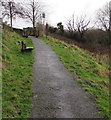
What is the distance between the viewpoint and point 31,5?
29125mm

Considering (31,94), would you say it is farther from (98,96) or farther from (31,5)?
(31,5)

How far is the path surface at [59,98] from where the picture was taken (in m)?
4.25

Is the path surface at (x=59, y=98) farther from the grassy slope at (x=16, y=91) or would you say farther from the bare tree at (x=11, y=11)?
the bare tree at (x=11, y=11)

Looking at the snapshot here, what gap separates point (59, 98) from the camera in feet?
16.6

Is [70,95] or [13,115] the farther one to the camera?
[70,95]

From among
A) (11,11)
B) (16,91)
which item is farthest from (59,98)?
(11,11)

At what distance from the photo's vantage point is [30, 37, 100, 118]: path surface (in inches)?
167

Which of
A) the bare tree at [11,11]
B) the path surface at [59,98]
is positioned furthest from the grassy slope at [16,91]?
the bare tree at [11,11]

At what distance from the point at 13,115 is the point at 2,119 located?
28 cm

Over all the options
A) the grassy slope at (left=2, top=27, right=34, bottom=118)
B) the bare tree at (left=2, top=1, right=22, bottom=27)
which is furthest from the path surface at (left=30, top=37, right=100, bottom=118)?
the bare tree at (left=2, top=1, right=22, bottom=27)

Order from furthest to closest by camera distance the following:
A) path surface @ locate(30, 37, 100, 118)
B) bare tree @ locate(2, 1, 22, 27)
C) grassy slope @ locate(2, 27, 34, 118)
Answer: bare tree @ locate(2, 1, 22, 27)
path surface @ locate(30, 37, 100, 118)
grassy slope @ locate(2, 27, 34, 118)

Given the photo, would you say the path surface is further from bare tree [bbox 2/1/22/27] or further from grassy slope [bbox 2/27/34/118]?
bare tree [bbox 2/1/22/27]

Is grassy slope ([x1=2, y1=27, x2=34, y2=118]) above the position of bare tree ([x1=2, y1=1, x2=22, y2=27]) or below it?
below

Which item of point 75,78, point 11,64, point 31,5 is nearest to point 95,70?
point 75,78
